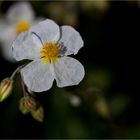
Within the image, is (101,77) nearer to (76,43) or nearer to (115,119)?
(115,119)

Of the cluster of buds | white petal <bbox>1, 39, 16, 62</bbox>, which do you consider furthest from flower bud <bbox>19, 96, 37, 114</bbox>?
white petal <bbox>1, 39, 16, 62</bbox>

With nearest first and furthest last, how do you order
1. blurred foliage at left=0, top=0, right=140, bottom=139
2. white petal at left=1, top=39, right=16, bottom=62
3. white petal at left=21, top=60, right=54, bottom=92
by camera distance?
1. white petal at left=21, top=60, right=54, bottom=92
2. blurred foliage at left=0, top=0, right=140, bottom=139
3. white petal at left=1, top=39, right=16, bottom=62

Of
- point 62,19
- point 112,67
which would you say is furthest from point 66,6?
point 112,67

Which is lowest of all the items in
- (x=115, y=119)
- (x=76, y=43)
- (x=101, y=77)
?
(x=115, y=119)

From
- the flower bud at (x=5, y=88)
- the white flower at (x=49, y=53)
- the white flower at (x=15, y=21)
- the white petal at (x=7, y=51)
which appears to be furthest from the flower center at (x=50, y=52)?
the white flower at (x=15, y=21)

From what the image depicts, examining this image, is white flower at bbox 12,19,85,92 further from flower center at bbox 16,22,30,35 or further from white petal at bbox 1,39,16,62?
flower center at bbox 16,22,30,35

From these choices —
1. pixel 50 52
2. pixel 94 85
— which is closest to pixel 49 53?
pixel 50 52

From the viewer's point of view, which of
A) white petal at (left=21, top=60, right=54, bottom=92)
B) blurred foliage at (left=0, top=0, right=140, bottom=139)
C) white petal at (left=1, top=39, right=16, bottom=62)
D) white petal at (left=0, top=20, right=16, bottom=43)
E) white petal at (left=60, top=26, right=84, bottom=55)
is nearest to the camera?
white petal at (left=21, top=60, right=54, bottom=92)

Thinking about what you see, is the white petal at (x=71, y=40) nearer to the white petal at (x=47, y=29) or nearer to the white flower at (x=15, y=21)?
the white petal at (x=47, y=29)
